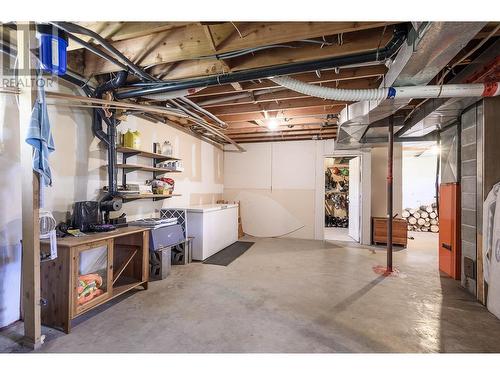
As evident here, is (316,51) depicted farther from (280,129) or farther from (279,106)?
(280,129)

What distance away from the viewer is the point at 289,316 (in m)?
2.25

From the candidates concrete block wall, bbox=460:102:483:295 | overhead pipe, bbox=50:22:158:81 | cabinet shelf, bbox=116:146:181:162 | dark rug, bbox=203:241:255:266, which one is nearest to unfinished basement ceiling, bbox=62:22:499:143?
overhead pipe, bbox=50:22:158:81

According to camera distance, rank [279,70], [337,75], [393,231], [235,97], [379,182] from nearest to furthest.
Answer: [279,70], [337,75], [235,97], [393,231], [379,182]

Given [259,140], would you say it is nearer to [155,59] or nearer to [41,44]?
[155,59]

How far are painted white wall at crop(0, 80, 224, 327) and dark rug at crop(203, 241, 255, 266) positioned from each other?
1.32 meters

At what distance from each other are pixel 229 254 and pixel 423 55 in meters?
3.95

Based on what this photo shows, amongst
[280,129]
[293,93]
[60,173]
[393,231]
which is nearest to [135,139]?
[60,173]

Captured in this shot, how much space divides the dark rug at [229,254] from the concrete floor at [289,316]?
0.39 m

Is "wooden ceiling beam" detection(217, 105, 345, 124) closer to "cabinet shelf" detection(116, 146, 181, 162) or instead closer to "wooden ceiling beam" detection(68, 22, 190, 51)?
"cabinet shelf" detection(116, 146, 181, 162)

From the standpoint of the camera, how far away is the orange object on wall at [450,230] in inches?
129

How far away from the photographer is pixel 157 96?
269 cm

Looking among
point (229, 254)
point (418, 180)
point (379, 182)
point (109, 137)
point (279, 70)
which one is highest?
point (279, 70)

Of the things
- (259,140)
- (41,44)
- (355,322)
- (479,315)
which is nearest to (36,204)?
(41,44)

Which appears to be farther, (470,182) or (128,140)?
(128,140)
